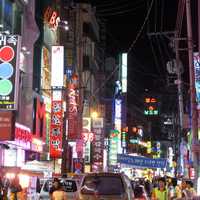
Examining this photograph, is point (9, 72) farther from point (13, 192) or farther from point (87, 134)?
point (87, 134)

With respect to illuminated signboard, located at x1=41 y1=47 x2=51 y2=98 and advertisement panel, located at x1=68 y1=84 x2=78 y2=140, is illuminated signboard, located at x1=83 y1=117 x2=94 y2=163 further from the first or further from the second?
illuminated signboard, located at x1=41 y1=47 x2=51 y2=98

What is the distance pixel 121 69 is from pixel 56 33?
42591 millimetres

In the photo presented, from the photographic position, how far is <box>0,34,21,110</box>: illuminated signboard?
17281 millimetres

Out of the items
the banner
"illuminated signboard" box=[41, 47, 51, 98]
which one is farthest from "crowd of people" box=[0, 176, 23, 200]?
"illuminated signboard" box=[41, 47, 51, 98]

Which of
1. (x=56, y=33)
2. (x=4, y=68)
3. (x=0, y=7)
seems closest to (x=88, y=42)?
(x=56, y=33)

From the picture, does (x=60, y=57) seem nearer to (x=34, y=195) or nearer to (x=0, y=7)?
(x=0, y=7)

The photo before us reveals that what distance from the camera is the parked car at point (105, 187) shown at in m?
13.9

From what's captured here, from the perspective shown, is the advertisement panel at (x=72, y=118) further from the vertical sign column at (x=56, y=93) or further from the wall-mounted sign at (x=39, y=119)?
the vertical sign column at (x=56, y=93)

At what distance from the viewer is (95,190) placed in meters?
14.1

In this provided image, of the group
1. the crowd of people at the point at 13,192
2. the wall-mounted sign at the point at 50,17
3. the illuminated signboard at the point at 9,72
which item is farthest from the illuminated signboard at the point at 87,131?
the illuminated signboard at the point at 9,72

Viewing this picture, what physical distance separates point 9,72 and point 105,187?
5473mm

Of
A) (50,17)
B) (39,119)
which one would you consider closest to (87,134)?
(50,17)

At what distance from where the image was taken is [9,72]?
57.2ft

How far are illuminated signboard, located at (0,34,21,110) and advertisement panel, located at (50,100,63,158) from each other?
1495cm
